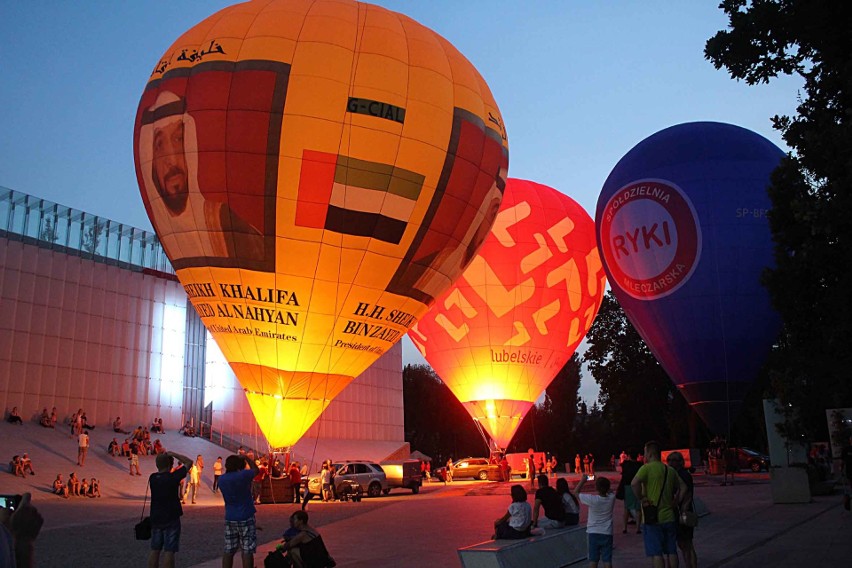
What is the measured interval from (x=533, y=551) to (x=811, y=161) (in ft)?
15.7

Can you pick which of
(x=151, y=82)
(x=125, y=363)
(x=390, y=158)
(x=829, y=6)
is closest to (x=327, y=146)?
(x=390, y=158)

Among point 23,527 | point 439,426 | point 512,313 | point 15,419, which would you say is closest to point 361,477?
point 512,313

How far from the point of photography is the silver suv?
84.4ft

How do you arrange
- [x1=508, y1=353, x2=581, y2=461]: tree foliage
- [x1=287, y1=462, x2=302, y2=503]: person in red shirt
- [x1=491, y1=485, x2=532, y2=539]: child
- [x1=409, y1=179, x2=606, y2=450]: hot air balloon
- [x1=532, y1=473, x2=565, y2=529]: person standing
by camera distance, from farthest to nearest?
[x1=508, y1=353, x2=581, y2=461]: tree foliage, [x1=409, y1=179, x2=606, y2=450]: hot air balloon, [x1=287, y1=462, x2=302, y2=503]: person in red shirt, [x1=532, y1=473, x2=565, y2=529]: person standing, [x1=491, y1=485, x2=532, y2=539]: child

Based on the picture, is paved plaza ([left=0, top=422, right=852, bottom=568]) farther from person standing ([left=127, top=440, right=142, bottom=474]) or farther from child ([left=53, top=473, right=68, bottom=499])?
person standing ([left=127, top=440, right=142, bottom=474])

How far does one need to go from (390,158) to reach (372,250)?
6.77 ft

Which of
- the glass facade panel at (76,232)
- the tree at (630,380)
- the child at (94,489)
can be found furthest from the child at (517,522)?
the tree at (630,380)

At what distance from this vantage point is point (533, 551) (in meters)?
8.50

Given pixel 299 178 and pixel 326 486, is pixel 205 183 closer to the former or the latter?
pixel 299 178

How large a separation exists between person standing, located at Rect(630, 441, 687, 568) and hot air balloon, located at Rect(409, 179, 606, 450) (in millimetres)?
23252

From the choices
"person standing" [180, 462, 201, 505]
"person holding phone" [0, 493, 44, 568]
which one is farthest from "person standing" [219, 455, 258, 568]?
"person standing" [180, 462, 201, 505]

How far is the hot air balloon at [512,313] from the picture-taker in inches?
1233

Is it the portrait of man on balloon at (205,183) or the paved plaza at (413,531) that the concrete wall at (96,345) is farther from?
the portrait of man on balloon at (205,183)

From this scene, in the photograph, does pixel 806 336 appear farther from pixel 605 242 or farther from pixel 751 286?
pixel 605 242
